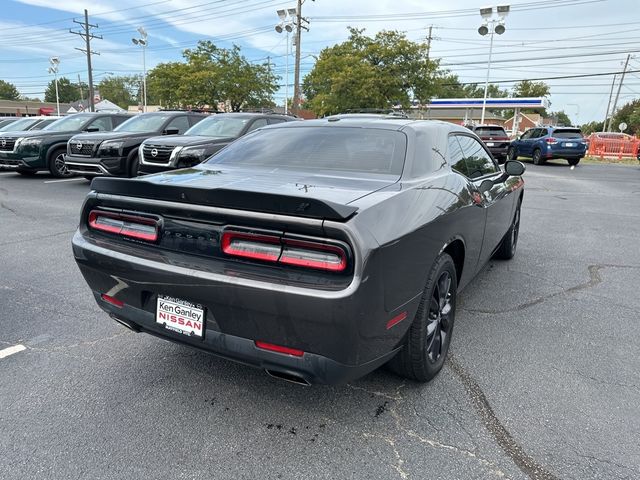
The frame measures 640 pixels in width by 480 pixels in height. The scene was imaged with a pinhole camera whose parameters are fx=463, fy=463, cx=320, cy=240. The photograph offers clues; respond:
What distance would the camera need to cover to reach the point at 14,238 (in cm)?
606

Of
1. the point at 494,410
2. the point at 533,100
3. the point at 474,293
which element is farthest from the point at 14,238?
the point at 533,100

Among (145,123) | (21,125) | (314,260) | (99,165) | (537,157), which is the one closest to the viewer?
(314,260)

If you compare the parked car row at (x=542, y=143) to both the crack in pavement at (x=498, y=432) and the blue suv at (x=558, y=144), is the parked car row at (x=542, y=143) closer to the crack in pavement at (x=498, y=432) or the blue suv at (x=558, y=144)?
the blue suv at (x=558, y=144)

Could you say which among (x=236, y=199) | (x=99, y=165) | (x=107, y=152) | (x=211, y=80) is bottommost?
(x=99, y=165)

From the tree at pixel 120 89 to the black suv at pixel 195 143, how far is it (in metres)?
115

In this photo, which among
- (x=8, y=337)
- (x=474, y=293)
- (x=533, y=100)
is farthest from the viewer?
(x=533, y=100)

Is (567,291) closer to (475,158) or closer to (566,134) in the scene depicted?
(475,158)

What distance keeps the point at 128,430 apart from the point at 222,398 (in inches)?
19.9

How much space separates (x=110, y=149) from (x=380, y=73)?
75.3 ft

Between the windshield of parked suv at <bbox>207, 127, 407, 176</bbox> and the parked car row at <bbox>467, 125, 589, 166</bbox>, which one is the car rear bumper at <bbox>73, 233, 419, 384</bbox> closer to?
the windshield of parked suv at <bbox>207, 127, 407, 176</bbox>

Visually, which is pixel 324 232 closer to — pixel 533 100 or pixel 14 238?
pixel 14 238

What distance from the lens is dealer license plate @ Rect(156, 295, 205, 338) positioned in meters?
2.26

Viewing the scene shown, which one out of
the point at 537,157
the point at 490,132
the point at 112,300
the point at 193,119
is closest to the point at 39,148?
the point at 193,119

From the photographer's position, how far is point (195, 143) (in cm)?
858
